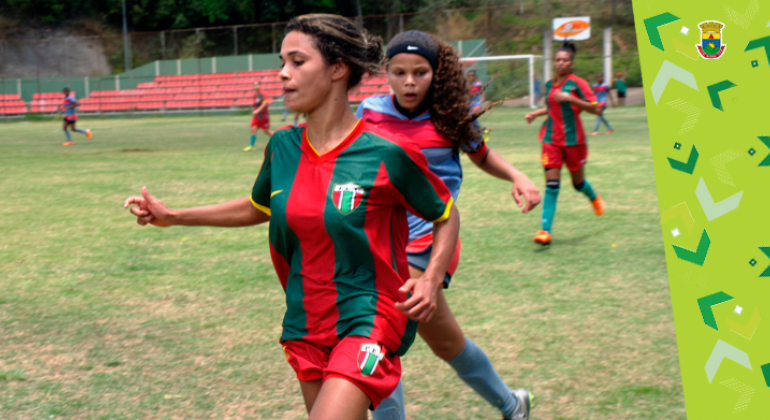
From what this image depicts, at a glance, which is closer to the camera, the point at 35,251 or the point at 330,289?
the point at 330,289

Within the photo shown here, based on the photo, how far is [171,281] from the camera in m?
6.37

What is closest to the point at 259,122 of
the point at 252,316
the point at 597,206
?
the point at 597,206

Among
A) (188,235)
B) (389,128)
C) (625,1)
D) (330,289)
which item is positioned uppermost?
(625,1)

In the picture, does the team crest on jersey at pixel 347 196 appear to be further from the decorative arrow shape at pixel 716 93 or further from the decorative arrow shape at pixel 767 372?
the decorative arrow shape at pixel 767 372

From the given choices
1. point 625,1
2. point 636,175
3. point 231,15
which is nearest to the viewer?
point 636,175

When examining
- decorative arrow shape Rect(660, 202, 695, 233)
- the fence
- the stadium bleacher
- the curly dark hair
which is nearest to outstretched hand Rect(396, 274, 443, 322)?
decorative arrow shape Rect(660, 202, 695, 233)

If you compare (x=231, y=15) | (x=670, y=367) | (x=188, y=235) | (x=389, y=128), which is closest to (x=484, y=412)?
(x=670, y=367)

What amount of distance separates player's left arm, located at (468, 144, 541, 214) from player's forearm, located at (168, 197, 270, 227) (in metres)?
1.06

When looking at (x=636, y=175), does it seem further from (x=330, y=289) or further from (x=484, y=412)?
(x=330, y=289)

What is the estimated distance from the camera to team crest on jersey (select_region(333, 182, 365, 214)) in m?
2.34

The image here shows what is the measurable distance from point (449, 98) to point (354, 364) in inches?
57.4

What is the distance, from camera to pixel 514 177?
323 centimetres

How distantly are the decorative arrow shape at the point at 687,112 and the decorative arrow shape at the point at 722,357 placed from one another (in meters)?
0.81

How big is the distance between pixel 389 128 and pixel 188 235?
548 centimetres
